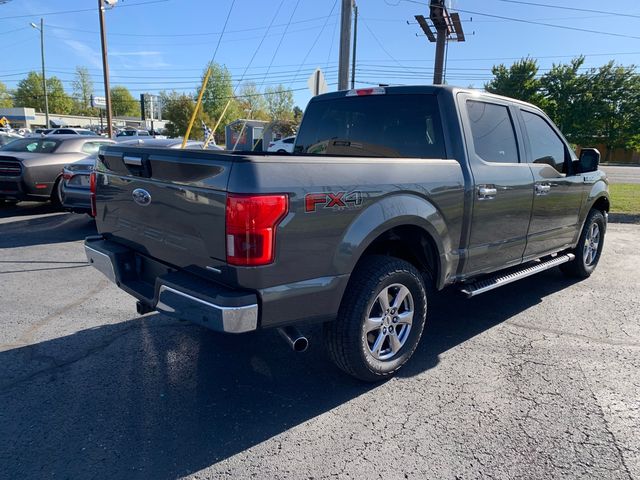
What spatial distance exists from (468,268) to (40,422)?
3161 mm

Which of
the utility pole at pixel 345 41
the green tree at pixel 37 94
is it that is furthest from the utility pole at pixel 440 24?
the green tree at pixel 37 94

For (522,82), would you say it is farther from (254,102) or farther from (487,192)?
(487,192)

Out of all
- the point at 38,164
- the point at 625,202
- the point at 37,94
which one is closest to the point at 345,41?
the point at 38,164

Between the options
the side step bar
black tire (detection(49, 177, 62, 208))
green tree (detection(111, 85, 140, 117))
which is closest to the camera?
the side step bar

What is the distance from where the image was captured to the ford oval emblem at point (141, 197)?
2.94 metres

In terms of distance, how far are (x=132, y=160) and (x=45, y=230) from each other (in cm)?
628

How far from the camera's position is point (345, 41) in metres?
11.4

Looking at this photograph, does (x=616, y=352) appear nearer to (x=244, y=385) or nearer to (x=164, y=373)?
(x=244, y=385)

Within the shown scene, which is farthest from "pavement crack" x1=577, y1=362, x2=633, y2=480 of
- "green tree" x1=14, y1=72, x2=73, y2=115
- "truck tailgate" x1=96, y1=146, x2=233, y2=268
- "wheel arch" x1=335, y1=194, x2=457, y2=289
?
"green tree" x1=14, y1=72, x2=73, y2=115

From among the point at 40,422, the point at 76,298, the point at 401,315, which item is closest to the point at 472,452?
the point at 401,315

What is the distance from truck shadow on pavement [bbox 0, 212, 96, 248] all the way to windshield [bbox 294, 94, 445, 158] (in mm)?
5081

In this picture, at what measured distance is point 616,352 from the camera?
3.82 meters

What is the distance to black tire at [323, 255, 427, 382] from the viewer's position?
2910 mm

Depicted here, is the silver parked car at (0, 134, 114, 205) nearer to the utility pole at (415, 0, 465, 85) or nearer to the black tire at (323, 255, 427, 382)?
the black tire at (323, 255, 427, 382)
